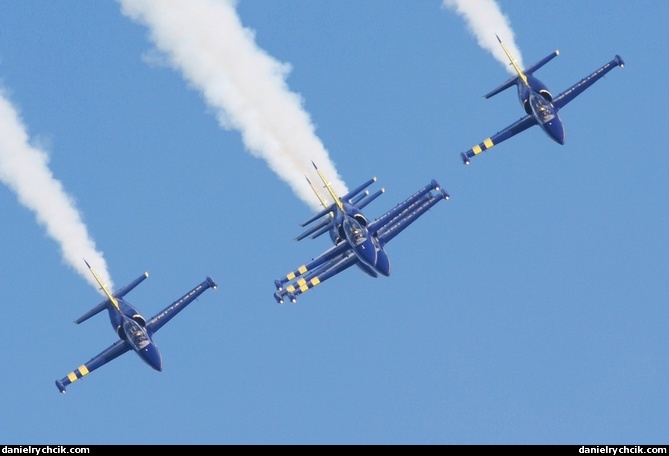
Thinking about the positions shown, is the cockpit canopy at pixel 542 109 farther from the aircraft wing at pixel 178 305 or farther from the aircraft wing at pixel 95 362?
the aircraft wing at pixel 95 362

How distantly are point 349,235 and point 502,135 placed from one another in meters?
16.7

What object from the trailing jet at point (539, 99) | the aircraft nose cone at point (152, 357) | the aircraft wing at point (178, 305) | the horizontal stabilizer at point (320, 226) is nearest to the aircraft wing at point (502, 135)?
the trailing jet at point (539, 99)

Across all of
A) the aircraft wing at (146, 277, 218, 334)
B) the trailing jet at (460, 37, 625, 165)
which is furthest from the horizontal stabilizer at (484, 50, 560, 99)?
the aircraft wing at (146, 277, 218, 334)

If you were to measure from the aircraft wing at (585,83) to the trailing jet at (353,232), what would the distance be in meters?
11.2

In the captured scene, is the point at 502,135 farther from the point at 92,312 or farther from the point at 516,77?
the point at 92,312

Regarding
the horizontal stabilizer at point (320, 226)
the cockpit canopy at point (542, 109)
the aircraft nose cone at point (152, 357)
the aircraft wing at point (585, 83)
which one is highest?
the aircraft wing at point (585, 83)

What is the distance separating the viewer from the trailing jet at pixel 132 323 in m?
111

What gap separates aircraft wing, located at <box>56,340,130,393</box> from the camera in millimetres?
116500
